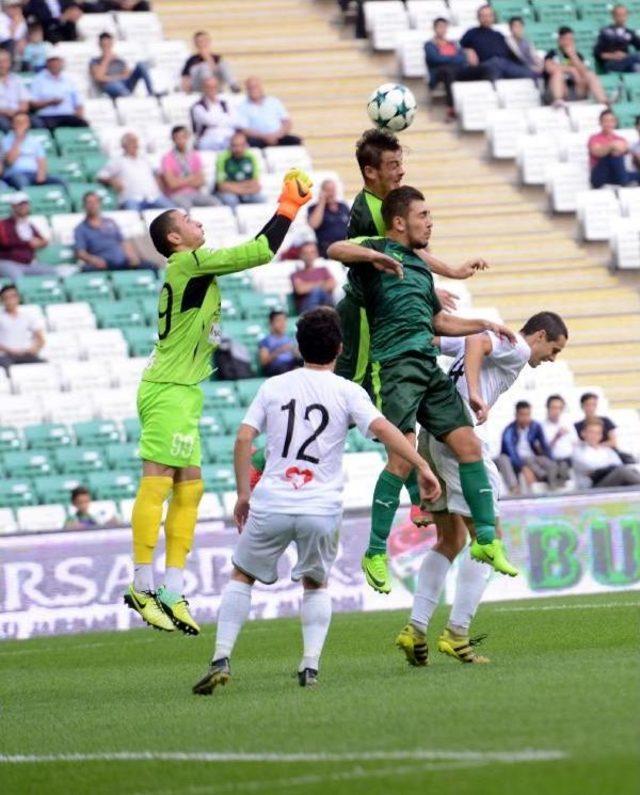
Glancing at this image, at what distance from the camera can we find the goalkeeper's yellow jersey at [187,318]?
1099 cm

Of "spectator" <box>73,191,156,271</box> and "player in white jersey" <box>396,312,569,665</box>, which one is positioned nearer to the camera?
"player in white jersey" <box>396,312,569,665</box>

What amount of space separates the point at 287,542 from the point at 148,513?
213 cm

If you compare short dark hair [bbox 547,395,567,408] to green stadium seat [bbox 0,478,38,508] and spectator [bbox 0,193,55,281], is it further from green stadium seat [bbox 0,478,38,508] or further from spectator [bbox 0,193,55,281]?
spectator [bbox 0,193,55,281]

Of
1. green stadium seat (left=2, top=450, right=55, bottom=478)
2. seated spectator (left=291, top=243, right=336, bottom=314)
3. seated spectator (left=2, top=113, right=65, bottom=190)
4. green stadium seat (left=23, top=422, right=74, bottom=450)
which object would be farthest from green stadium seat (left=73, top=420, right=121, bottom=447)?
seated spectator (left=2, top=113, right=65, bottom=190)

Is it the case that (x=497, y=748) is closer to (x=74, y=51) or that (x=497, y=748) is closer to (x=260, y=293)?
(x=260, y=293)

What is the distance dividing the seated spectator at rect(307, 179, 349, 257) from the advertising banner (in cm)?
510

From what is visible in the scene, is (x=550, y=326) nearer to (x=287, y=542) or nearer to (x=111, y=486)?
(x=287, y=542)

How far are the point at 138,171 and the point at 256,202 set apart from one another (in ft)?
A: 4.51

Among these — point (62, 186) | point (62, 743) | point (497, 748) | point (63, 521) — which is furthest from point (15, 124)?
point (497, 748)

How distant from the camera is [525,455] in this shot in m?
19.0

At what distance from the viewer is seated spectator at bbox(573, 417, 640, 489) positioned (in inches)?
747

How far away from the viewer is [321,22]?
26.0m

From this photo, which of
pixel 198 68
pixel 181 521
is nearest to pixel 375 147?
pixel 181 521

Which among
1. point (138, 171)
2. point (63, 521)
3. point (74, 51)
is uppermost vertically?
point (74, 51)
